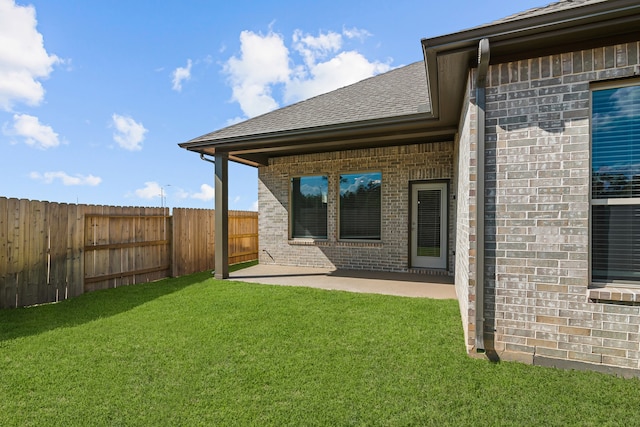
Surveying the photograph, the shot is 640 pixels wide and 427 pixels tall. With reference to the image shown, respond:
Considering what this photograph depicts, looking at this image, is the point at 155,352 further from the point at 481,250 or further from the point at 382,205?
the point at 382,205

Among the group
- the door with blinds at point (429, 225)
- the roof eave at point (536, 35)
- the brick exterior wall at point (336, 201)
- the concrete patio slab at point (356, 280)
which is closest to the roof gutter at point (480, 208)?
the roof eave at point (536, 35)

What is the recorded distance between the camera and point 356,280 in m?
7.15

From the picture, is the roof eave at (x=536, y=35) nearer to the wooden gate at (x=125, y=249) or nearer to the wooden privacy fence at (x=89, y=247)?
the wooden privacy fence at (x=89, y=247)

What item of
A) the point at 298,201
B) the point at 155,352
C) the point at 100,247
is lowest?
the point at 155,352

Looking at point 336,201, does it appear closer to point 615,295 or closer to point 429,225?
point 429,225

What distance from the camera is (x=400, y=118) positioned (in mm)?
5496

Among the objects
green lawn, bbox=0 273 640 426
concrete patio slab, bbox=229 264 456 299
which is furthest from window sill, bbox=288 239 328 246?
green lawn, bbox=0 273 640 426

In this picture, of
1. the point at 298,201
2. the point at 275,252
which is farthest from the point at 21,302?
the point at 298,201

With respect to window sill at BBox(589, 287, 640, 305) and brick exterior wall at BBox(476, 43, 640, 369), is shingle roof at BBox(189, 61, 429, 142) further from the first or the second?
window sill at BBox(589, 287, 640, 305)

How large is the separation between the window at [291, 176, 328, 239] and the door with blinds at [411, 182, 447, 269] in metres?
2.46

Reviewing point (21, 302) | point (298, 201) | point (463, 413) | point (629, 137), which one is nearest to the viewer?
point (463, 413)

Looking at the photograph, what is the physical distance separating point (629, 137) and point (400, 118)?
3077 millimetres

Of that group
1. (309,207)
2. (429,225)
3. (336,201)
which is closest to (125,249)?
(309,207)

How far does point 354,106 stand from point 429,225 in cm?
348
